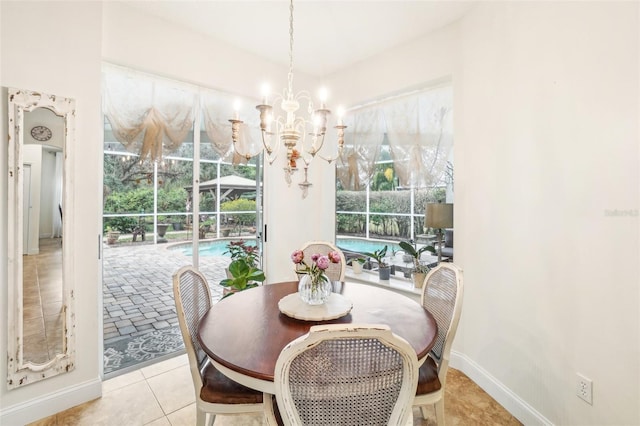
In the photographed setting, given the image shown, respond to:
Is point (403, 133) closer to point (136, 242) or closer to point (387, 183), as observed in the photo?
point (387, 183)

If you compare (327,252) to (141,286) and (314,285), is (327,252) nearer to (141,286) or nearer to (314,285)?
(314,285)

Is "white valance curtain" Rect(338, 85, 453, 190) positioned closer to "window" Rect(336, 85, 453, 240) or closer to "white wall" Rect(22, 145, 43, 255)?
"window" Rect(336, 85, 453, 240)

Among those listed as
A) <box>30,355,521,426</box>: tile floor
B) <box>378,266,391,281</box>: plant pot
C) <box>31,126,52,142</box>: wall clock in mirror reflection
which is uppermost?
<box>31,126,52,142</box>: wall clock in mirror reflection

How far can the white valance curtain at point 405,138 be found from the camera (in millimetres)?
2768

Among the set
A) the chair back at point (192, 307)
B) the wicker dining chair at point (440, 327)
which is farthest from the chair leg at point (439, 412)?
the chair back at point (192, 307)

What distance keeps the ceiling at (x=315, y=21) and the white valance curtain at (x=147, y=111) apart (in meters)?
0.57

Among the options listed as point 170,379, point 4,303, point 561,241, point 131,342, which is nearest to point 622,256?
point 561,241

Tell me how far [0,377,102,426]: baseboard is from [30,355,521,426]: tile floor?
4cm

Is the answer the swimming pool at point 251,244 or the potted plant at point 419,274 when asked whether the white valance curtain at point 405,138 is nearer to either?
the swimming pool at point 251,244

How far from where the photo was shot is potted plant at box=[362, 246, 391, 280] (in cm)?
319

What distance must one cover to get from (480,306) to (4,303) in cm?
324

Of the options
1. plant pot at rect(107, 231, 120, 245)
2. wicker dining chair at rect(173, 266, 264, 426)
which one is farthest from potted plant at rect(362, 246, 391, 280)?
plant pot at rect(107, 231, 120, 245)

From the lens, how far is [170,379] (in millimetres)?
2359

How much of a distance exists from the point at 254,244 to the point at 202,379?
2012mm
